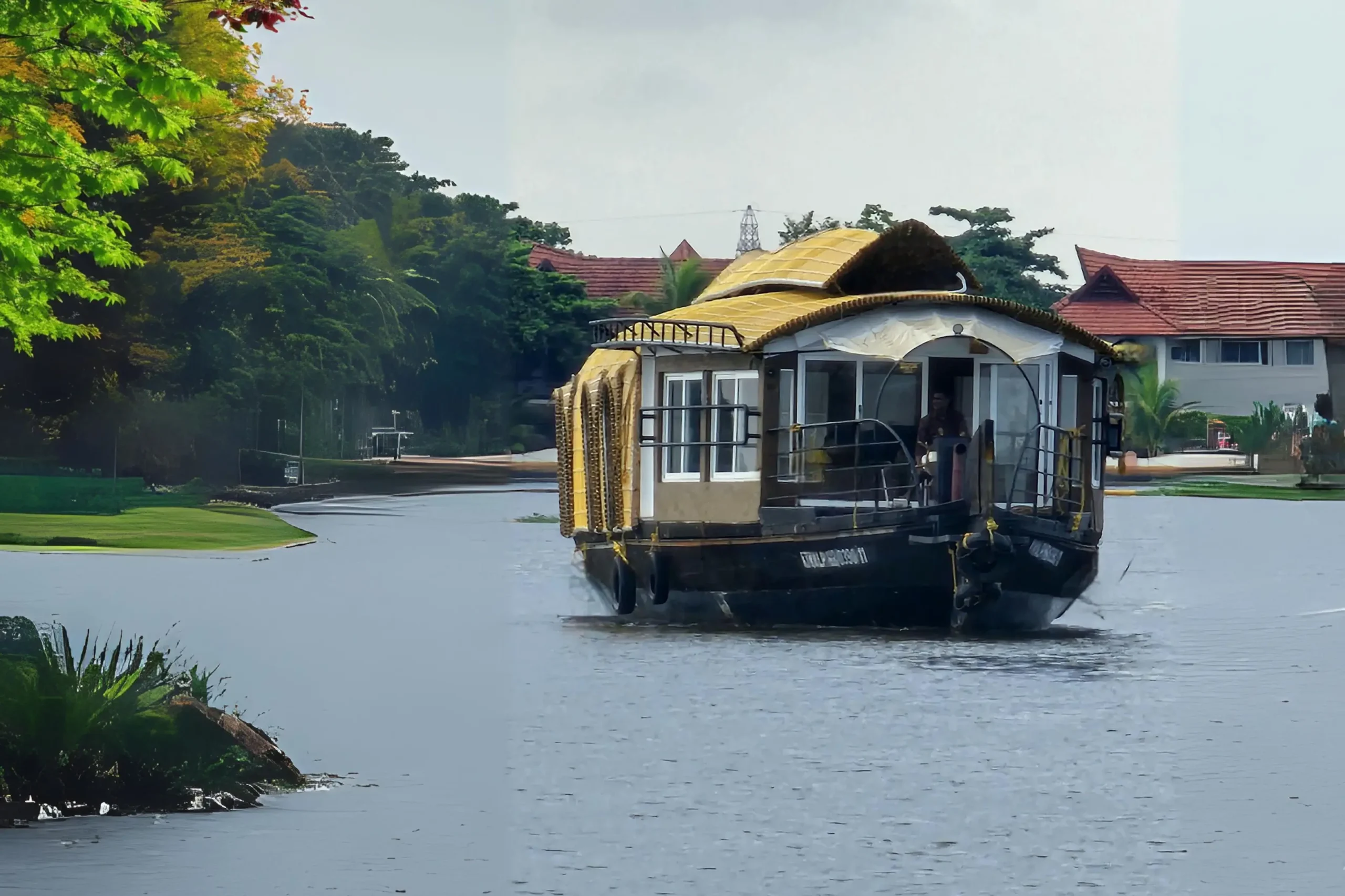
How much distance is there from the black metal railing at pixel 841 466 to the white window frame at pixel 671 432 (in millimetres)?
1142

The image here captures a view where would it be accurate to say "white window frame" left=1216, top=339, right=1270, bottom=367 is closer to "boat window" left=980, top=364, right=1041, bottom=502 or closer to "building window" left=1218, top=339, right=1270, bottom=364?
"building window" left=1218, top=339, right=1270, bottom=364

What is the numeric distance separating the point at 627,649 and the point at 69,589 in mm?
10598

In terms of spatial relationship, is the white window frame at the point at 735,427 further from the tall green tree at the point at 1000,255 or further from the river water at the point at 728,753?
the tall green tree at the point at 1000,255

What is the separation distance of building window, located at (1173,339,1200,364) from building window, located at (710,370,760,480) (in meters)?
61.5

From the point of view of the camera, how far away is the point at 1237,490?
2731 inches

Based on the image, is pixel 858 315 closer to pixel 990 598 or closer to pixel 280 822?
pixel 990 598

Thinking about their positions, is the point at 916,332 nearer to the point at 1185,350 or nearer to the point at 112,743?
the point at 112,743

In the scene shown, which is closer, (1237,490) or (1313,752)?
(1313,752)

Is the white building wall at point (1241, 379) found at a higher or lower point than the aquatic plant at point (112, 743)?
higher

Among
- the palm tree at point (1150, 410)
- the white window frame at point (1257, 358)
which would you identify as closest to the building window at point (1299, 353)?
the white window frame at point (1257, 358)

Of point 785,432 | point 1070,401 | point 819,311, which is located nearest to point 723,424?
point 785,432

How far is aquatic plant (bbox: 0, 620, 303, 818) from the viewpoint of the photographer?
13.4 m

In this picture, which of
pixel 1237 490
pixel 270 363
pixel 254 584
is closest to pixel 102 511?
pixel 254 584

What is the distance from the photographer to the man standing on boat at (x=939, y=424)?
2600 cm
